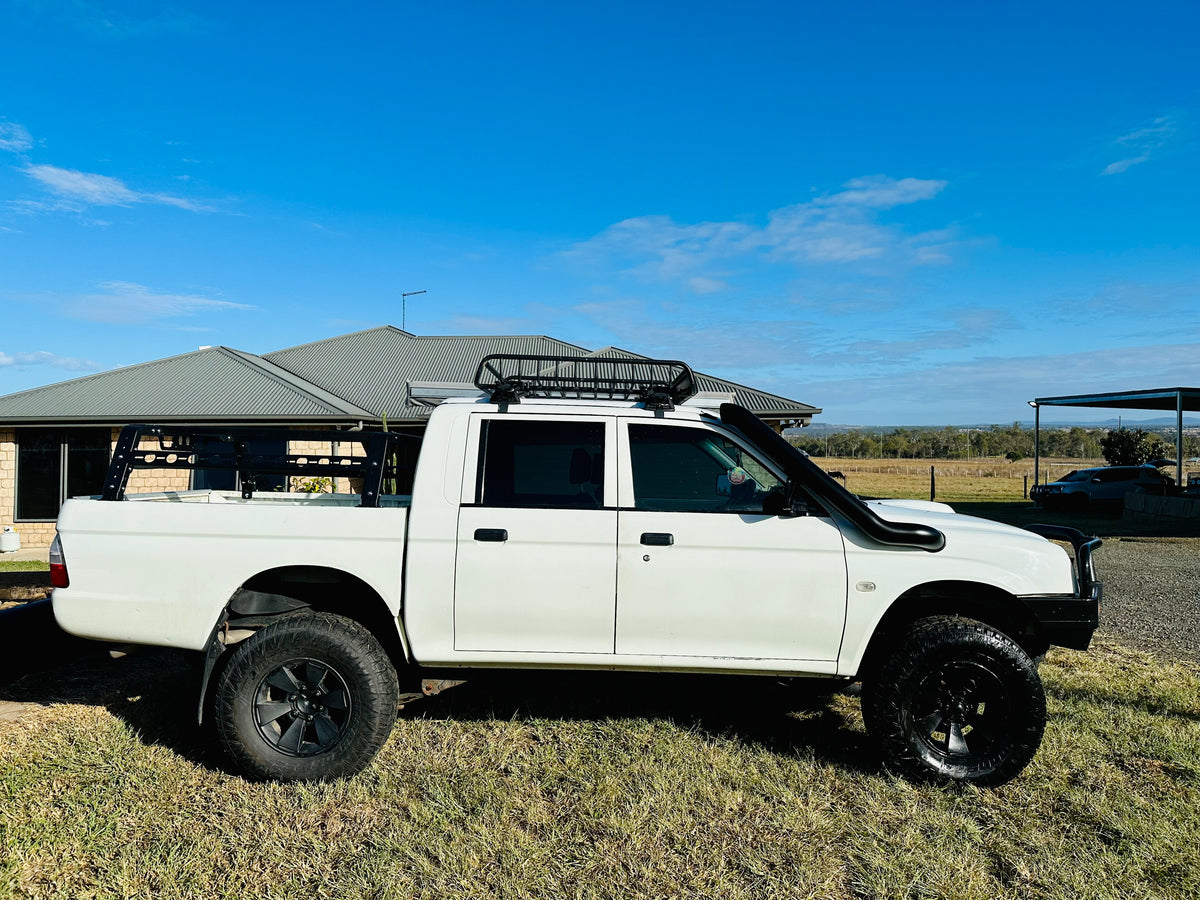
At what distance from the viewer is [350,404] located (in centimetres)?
1748

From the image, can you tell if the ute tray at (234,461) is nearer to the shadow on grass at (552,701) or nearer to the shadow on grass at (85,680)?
the shadow on grass at (552,701)

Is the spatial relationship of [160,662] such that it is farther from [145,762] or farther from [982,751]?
[982,751]

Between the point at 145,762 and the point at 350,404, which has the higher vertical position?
the point at 350,404

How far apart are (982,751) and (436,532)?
9.77 feet

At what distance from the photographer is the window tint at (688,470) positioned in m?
4.23

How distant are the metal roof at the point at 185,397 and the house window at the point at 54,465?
66cm

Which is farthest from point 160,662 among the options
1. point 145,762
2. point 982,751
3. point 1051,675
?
point 1051,675

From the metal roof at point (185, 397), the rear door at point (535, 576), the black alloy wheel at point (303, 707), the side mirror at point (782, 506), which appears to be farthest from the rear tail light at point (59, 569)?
the metal roof at point (185, 397)

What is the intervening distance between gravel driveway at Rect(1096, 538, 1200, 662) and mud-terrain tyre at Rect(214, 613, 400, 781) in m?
6.48

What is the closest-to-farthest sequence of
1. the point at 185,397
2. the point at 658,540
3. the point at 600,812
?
the point at 600,812
the point at 658,540
the point at 185,397

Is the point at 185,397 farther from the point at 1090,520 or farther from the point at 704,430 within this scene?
the point at 1090,520

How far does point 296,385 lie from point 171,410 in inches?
101

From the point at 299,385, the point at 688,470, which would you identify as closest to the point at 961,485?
the point at 299,385

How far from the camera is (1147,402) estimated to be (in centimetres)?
2569
